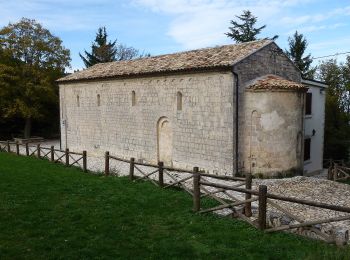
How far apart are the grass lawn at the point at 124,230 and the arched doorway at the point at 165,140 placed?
6.86 metres

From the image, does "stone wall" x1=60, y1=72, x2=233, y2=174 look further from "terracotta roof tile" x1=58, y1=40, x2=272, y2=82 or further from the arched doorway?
"terracotta roof tile" x1=58, y1=40, x2=272, y2=82

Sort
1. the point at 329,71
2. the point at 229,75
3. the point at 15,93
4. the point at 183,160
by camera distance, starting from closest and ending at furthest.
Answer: the point at 229,75 < the point at 183,160 < the point at 15,93 < the point at 329,71

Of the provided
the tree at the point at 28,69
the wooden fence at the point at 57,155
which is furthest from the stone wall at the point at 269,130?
the tree at the point at 28,69

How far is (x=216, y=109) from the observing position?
17.4 meters

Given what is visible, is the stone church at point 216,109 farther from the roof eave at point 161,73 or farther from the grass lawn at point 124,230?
the grass lawn at point 124,230

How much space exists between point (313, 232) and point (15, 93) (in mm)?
30776

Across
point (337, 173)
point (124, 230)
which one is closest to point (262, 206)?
point (124, 230)

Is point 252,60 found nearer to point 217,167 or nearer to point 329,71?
point 217,167

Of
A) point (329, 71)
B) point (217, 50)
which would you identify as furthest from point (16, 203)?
point (329, 71)

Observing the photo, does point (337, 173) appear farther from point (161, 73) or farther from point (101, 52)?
point (101, 52)

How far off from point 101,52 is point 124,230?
42075 millimetres

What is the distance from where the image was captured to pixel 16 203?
10539 millimetres

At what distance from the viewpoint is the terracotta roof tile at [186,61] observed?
1741 cm

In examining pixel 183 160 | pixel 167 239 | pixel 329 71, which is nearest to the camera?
pixel 167 239
